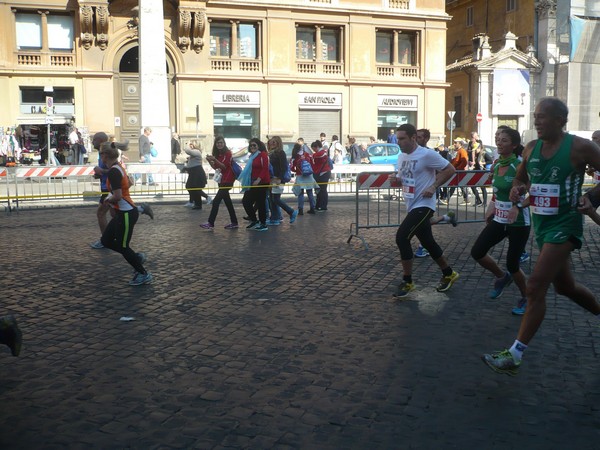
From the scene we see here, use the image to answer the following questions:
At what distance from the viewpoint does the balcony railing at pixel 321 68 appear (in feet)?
121

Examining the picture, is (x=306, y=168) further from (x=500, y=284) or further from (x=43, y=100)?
(x=43, y=100)

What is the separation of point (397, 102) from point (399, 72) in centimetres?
164

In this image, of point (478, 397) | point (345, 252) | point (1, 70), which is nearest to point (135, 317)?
point (478, 397)

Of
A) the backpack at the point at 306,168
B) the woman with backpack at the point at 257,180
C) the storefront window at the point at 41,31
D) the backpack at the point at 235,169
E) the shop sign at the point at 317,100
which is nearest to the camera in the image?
the woman with backpack at the point at 257,180

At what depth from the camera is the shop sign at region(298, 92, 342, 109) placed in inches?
1451

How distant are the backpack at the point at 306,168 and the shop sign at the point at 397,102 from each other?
21966 millimetres

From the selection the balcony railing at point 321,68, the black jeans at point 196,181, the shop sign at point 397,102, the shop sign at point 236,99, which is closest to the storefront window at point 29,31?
the shop sign at point 236,99

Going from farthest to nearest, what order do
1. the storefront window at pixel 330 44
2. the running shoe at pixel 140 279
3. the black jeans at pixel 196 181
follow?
the storefront window at pixel 330 44
the black jeans at pixel 196 181
the running shoe at pixel 140 279

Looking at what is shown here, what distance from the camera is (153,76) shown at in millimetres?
24344

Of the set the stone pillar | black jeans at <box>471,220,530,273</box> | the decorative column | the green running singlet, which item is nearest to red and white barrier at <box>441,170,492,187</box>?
black jeans at <box>471,220,530,273</box>

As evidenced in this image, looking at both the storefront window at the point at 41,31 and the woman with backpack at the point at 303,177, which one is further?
the storefront window at the point at 41,31

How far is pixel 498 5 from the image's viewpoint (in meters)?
46.8

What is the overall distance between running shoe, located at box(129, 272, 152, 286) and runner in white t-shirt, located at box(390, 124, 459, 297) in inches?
118

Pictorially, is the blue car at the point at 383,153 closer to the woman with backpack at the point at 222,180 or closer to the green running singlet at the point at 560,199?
the woman with backpack at the point at 222,180
